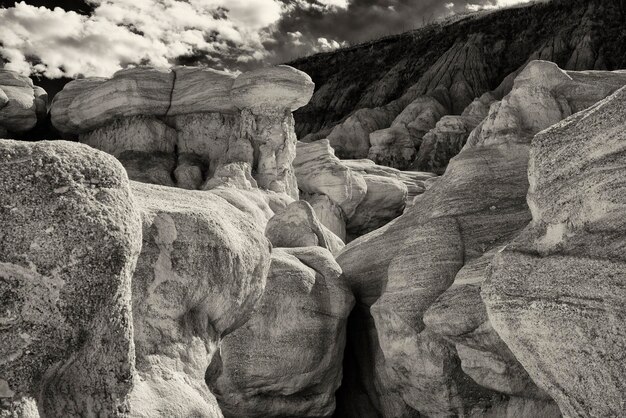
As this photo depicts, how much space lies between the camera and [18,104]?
16.7 m

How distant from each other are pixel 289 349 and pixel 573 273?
4.47 metres

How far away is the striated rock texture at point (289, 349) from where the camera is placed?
28.7 ft

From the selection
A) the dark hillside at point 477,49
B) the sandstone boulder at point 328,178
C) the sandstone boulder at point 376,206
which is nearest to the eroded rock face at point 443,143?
the sandstone boulder at point 376,206

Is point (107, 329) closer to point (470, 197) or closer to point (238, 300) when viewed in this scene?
point (238, 300)

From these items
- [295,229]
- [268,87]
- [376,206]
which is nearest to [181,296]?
[295,229]

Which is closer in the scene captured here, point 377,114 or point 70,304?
point 70,304

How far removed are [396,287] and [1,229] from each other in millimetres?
6299

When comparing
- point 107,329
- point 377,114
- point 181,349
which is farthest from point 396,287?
point 377,114

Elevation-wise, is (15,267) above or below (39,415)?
above

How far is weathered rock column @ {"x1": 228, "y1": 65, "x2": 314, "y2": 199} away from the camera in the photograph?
16.8 metres

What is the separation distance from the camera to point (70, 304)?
3.31 metres

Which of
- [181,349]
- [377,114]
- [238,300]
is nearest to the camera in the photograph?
[181,349]

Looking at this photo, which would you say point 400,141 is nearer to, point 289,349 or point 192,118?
point 192,118

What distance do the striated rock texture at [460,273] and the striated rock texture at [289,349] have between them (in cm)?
71
